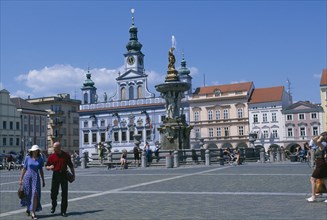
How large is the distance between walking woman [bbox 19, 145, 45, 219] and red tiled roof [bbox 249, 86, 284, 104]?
65181 mm

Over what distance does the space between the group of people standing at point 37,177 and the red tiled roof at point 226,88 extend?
6738 cm

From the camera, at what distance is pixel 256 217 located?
28.1 ft

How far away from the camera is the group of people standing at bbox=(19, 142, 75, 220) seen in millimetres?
9570

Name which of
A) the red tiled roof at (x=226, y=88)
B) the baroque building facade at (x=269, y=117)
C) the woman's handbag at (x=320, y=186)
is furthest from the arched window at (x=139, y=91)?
the woman's handbag at (x=320, y=186)

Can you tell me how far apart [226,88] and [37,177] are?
69800 millimetres

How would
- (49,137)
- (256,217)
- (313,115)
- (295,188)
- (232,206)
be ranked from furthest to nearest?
(49,137), (313,115), (295,188), (232,206), (256,217)

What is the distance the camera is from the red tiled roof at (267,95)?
7231cm

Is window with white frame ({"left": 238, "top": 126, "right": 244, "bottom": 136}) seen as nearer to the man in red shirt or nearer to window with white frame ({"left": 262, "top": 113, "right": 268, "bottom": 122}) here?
window with white frame ({"left": 262, "top": 113, "right": 268, "bottom": 122})

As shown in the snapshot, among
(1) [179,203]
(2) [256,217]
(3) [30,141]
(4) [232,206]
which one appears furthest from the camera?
(3) [30,141]

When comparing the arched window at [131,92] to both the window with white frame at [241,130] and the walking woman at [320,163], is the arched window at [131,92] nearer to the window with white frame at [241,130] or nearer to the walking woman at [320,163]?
the window with white frame at [241,130]

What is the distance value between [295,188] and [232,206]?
3.92m

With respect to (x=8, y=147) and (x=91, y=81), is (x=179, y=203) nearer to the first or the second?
(x=8, y=147)

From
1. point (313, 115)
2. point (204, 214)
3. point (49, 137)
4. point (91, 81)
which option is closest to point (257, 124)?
point (313, 115)

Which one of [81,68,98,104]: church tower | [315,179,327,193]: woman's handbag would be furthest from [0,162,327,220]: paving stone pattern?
[81,68,98,104]: church tower
